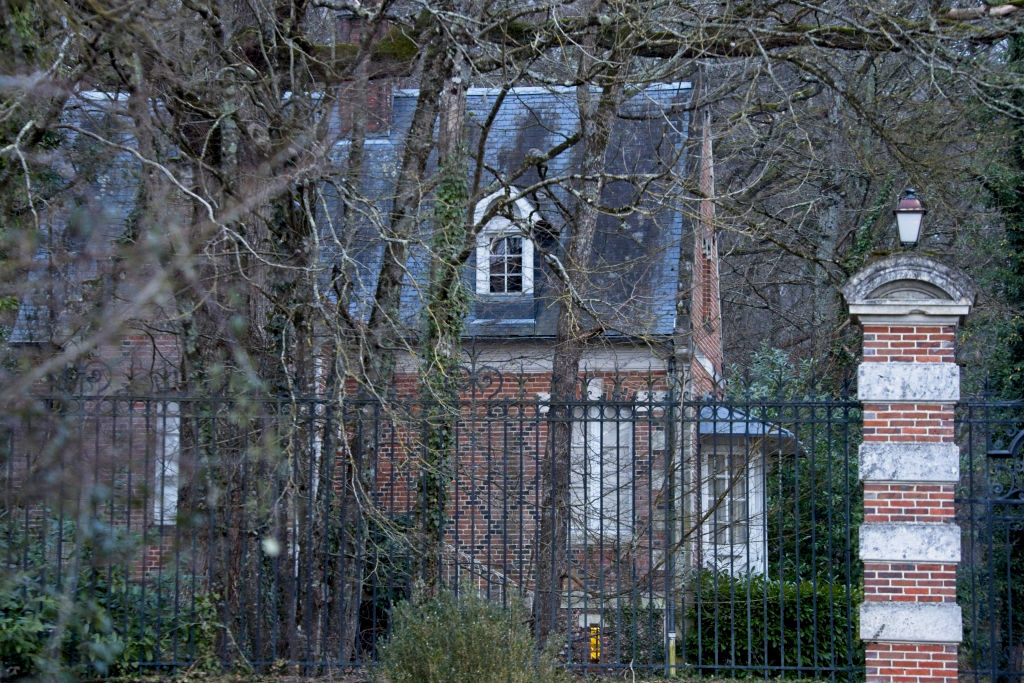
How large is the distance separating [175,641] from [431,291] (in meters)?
3.51

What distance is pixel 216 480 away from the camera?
873 cm

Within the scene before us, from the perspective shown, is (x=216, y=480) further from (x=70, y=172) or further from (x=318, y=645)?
(x=70, y=172)

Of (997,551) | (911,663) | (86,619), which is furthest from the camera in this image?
(997,551)

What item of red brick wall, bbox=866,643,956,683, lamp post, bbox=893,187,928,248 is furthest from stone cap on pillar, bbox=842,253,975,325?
red brick wall, bbox=866,643,956,683

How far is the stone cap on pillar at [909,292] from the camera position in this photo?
274 inches

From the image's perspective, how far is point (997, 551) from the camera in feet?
34.5

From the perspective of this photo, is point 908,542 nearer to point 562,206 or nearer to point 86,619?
point 562,206

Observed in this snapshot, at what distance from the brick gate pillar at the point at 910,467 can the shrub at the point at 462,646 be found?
227cm

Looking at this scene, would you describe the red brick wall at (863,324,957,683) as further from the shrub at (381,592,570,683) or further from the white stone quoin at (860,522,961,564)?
the shrub at (381,592,570,683)

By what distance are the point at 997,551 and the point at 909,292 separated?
4.74m

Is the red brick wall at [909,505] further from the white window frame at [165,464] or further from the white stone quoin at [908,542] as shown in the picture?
the white window frame at [165,464]

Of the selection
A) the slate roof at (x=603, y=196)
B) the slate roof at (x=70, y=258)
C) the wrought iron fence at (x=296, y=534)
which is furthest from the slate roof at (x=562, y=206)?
the slate roof at (x=70, y=258)

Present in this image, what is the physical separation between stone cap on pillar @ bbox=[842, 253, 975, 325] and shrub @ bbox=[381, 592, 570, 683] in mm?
3066

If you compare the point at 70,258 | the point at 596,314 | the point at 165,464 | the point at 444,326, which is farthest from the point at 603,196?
the point at 70,258
